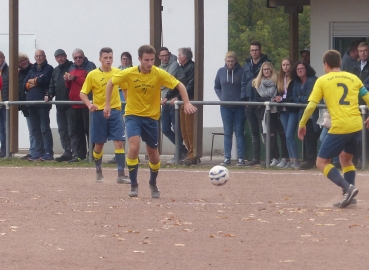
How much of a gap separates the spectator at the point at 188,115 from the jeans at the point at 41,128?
2538mm

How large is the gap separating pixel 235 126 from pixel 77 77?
2872mm

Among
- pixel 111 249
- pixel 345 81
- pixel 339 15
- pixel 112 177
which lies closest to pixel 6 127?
pixel 112 177

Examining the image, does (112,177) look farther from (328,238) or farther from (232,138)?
(328,238)

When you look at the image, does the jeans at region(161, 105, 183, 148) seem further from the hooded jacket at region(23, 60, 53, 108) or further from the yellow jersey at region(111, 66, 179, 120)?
the yellow jersey at region(111, 66, 179, 120)

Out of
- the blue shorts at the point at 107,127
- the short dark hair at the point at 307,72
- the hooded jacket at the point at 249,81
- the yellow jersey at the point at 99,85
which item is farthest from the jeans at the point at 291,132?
the yellow jersey at the point at 99,85

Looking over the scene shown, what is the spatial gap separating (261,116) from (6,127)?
4.67m

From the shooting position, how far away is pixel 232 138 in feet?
56.1

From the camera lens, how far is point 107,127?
14.2 metres

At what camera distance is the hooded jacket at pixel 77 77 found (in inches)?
678

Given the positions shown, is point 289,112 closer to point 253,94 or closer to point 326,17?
point 253,94

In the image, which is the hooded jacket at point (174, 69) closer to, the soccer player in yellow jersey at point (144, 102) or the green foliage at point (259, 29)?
the soccer player in yellow jersey at point (144, 102)

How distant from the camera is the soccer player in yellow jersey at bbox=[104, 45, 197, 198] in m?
11.9

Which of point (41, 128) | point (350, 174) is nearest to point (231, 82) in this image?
point (41, 128)

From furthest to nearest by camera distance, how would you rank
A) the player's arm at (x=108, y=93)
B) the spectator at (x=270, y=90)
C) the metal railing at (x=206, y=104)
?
the spectator at (x=270, y=90), the metal railing at (x=206, y=104), the player's arm at (x=108, y=93)
